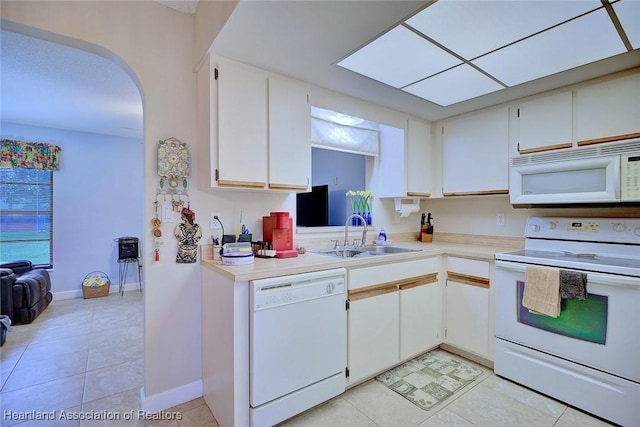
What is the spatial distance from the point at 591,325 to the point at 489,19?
191 centimetres

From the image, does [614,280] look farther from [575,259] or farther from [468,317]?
[468,317]

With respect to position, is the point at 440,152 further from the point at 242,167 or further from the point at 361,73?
the point at 242,167

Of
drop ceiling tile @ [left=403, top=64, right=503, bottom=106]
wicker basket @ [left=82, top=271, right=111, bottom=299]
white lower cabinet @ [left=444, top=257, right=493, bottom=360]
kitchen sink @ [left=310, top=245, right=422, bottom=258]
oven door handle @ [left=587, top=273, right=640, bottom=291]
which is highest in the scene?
drop ceiling tile @ [left=403, top=64, right=503, bottom=106]

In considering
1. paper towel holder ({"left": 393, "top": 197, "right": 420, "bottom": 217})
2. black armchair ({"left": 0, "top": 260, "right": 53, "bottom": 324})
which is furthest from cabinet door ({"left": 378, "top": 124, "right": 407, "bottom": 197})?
black armchair ({"left": 0, "top": 260, "right": 53, "bottom": 324})

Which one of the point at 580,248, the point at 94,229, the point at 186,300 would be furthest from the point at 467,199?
the point at 94,229

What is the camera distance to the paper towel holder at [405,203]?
307 cm

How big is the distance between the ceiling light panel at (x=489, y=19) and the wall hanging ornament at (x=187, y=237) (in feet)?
5.80

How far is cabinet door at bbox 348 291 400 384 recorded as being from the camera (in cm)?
200

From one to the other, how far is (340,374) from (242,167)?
1.49 m

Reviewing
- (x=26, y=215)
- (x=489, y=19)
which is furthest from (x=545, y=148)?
(x=26, y=215)

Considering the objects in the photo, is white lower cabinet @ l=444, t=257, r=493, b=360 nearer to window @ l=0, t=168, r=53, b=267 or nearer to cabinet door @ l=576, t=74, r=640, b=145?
cabinet door @ l=576, t=74, r=640, b=145

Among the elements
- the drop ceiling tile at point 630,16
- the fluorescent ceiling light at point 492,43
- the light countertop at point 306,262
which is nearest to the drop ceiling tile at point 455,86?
the fluorescent ceiling light at point 492,43

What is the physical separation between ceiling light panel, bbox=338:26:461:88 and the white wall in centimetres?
424

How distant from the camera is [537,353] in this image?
2037mm
